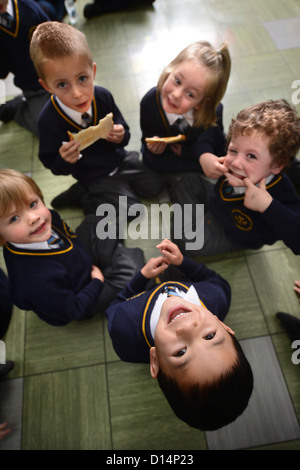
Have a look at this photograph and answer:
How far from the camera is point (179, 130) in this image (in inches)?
67.4

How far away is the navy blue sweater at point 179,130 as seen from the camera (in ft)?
5.41

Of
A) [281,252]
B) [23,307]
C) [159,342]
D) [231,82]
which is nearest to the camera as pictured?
[159,342]

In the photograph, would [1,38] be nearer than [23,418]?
No

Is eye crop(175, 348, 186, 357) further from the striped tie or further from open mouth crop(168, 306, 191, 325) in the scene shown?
the striped tie

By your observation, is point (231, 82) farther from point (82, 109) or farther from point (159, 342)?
point (159, 342)

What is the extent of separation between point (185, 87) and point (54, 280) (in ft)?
3.25

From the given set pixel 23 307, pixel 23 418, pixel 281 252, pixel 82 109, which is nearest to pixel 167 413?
pixel 23 418

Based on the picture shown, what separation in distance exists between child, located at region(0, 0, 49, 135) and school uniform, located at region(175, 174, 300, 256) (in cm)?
114

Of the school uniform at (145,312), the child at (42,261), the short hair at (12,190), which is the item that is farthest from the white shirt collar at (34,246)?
the school uniform at (145,312)

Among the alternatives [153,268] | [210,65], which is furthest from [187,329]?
[210,65]
